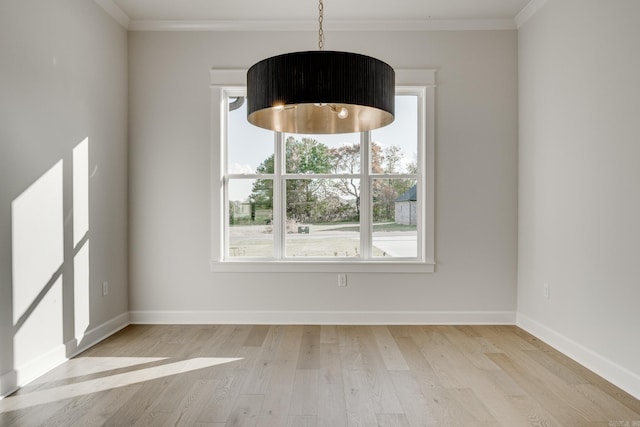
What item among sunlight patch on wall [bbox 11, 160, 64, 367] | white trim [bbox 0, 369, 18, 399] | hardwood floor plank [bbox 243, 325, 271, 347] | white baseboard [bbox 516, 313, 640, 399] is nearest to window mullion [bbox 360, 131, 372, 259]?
hardwood floor plank [bbox 243, 325, 271, 347]

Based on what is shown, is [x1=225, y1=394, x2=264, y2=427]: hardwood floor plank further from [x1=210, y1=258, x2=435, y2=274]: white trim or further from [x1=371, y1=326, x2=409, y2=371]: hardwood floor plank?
[x1=210, y1=258, x2=435, y2=274]: white trim

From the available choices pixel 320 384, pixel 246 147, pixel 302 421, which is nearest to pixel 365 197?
pixel 246 147

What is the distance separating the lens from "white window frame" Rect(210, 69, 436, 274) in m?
3.95

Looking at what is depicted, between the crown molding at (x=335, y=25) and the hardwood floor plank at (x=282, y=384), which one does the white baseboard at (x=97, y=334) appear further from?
the crown molding at (x=335, y=25)

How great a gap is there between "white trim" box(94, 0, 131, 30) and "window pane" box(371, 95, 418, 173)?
8.64 ft

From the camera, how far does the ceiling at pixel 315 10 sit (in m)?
3.57

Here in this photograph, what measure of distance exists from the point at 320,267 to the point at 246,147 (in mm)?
1435

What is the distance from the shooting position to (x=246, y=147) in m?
4.11

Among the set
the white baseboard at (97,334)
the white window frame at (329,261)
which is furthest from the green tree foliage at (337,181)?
the white baseboard at (97,334)

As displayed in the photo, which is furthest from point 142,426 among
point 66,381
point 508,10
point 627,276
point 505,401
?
point 508,10

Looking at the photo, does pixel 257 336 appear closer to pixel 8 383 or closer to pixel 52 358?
pixel 52 358

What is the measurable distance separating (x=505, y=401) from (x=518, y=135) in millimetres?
2589

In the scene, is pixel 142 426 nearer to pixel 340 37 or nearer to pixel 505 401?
pixel 505 401

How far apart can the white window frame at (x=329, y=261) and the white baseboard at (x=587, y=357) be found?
3.37ft
